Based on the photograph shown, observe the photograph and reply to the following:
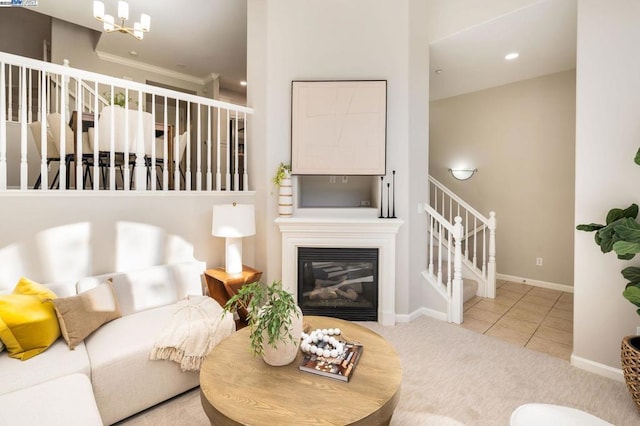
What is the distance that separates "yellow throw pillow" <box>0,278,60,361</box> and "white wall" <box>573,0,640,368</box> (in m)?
3.71

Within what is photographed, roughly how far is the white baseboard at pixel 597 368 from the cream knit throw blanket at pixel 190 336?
2.70m

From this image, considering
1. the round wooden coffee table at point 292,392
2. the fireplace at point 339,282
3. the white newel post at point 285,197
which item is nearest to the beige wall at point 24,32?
the white newel post at point 285,197

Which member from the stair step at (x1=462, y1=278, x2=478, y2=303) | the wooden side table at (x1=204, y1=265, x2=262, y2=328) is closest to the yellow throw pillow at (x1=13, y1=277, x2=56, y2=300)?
the wooden side table at (x1=204, y1=265, x2=262, y2=328)

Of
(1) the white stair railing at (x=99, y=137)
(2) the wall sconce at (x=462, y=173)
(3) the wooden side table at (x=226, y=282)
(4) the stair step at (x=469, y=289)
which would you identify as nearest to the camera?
(1) the white stair railing at (x=99, y=137)

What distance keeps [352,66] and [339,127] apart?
0.69 metres

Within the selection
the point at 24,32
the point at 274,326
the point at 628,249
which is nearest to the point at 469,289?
the point at 628,249

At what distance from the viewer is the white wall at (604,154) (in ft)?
7.32

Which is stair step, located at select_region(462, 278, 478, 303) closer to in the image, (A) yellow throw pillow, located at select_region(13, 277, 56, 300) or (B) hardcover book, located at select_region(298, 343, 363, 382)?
→ (B) hardcover book, located at select_region(298, 343, 363, 382)

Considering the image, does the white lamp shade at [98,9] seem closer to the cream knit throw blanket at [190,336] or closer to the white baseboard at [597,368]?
the cream knit throw blanket at [190,336]

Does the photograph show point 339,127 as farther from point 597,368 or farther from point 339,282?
point 597,368

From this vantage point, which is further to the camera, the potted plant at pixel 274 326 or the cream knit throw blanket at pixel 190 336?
the cream knit throw blanket at pixel 190 336

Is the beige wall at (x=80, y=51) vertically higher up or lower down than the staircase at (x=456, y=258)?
higher up

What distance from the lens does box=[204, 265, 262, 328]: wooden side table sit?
286 centimetres

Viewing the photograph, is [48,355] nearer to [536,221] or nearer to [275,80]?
[275,80]
